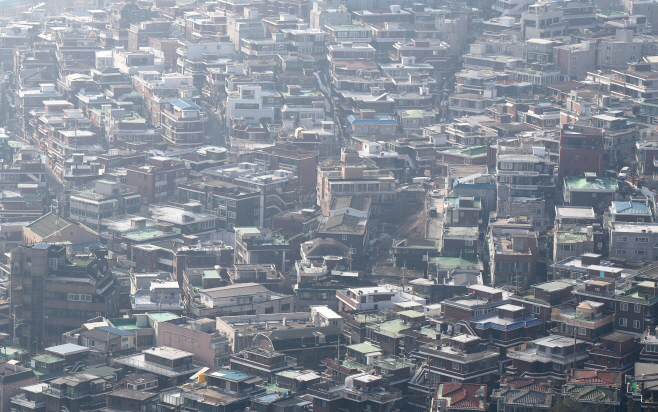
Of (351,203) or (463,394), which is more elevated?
(351,203)

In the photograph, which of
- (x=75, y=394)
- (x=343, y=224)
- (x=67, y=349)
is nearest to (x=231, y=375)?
(x=75, y=394)

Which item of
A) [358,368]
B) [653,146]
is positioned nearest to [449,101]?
[653,146]

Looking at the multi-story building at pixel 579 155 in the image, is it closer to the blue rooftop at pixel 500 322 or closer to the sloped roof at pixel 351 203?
the sloped roof at pixel 351 203

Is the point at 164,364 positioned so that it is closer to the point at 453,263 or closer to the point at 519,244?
the point at 453,263

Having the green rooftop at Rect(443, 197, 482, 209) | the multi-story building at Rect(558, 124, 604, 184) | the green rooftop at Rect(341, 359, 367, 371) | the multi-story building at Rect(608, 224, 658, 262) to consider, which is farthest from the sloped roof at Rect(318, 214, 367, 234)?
the green rooftop at Rect(341, 359, 367, 371)

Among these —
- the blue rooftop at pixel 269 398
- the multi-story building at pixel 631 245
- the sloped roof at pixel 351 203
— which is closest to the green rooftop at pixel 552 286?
the multi-story building at pixel 631 245

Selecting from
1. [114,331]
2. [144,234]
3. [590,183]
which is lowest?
[114,331]
